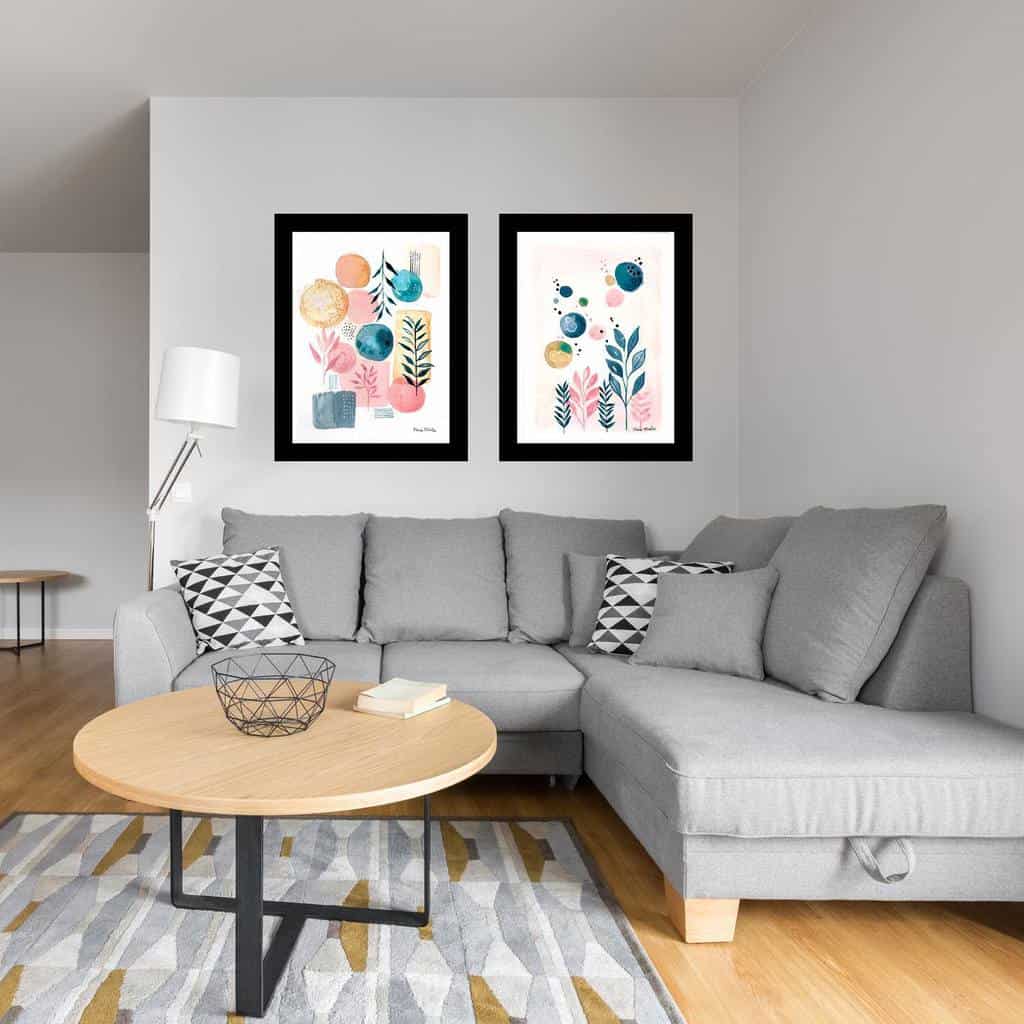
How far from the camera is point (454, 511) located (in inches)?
149

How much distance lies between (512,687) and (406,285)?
1943mm

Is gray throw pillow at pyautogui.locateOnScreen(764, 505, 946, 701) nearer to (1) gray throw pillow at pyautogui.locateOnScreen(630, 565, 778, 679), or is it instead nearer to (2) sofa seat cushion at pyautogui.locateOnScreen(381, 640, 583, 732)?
(1) gray throw pillow at pyautogui.locateOnScreen(630, 565, 778, 679)

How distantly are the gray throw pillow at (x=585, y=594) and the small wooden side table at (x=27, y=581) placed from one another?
3891 mm

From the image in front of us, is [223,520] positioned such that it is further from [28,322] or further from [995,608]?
[28,322]

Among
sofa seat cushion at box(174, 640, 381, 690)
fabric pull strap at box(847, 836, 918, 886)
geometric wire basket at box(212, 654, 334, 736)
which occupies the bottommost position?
fabric pull strap at box(847, 836, 918, 886)

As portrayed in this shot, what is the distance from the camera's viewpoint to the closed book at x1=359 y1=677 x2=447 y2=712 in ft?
6.34

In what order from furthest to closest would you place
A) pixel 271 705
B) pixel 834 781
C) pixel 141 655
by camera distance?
1. pixel 141 655
2. pixel 271 705
3. pixel 834 781

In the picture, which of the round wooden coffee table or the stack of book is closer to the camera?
the round wooden coffee table

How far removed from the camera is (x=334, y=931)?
1871 millimetres

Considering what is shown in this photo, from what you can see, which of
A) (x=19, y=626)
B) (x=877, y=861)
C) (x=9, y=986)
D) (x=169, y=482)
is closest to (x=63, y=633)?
(x=19, y=626)

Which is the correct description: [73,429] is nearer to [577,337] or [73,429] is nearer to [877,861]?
[577,337]

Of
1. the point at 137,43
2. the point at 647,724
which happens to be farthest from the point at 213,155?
the point at 647,724

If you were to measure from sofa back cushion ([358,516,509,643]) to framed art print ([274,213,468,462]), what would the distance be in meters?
0.54

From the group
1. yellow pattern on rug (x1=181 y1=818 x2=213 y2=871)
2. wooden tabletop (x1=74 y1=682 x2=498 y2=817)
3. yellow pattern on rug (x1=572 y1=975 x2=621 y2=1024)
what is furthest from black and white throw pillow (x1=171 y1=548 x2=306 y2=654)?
yellow pattern on rug (x1=572 y1=975 x2=621 y2=1024)
